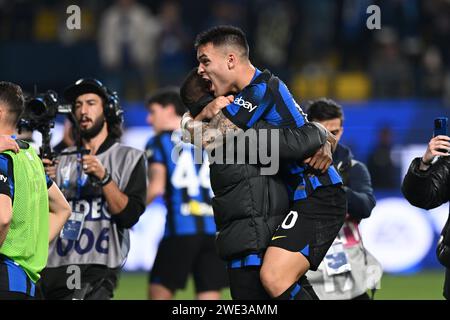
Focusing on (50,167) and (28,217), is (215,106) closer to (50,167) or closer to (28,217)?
(28,217)

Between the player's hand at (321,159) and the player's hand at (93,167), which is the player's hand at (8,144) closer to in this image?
the player's hand at (93,167)

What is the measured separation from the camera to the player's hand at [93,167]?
7.81m

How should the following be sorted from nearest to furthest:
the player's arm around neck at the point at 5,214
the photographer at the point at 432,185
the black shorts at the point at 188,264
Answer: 1. the player's arm around neck at the point at 5,214
2. the photographer at the point at 432,185
3. the black shorts at the point at 188,264

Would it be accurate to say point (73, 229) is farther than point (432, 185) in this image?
Yes

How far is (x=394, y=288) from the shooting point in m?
13.7

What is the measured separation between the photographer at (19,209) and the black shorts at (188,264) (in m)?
3.35

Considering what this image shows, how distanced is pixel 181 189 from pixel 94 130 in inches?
78.1

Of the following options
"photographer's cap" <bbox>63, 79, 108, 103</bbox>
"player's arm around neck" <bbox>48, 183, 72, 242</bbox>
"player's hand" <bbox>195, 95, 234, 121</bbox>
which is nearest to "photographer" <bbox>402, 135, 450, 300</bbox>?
"player's hand" <bbox>195, 95, 234, 121</bbox>

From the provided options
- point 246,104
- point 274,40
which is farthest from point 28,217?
point 274,40

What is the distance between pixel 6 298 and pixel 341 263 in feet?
8.87

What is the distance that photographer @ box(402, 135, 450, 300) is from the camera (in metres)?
6.66

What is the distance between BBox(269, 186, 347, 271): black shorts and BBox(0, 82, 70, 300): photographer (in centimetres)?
144

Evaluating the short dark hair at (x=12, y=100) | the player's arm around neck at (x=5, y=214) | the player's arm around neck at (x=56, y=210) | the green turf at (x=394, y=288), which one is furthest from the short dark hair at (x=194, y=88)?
the green turf at (x=394, y=288)

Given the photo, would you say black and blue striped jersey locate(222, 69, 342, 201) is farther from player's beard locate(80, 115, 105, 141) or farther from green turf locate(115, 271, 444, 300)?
green turf locate(115, 271, 444, 300)
